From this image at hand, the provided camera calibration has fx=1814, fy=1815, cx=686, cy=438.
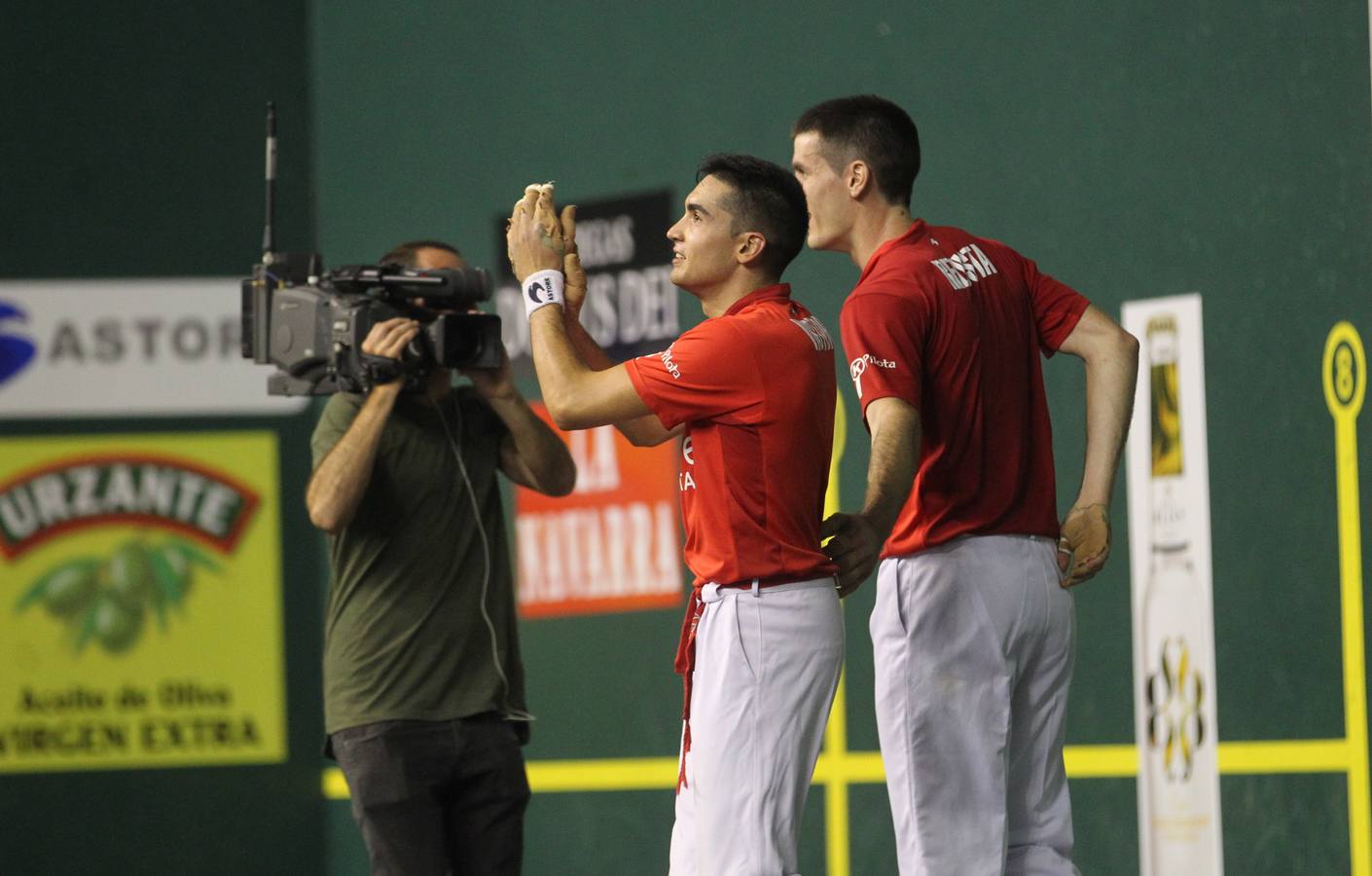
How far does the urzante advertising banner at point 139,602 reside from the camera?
4.83 m

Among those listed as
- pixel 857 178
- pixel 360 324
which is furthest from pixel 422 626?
pixel 857 178

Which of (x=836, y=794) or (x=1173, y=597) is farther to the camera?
(x=836, y=794)

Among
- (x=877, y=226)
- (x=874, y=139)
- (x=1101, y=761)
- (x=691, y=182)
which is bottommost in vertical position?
(x=1101, y=761)

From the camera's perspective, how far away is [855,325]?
102 inches

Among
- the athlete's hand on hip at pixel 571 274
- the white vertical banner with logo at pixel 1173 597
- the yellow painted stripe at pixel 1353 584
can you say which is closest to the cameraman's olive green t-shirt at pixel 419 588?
the athlete's hand on hip at pixel 571 274

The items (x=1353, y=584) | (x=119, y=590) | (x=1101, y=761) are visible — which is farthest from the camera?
(x=119, y=590)

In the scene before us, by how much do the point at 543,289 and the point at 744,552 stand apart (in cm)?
49

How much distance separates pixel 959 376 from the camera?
2.65 metres

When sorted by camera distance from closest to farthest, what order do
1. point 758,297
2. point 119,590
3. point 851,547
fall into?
1. point 851,547
2. point 758,297
3. point 119,590

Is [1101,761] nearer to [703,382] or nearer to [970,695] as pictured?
[970,695]

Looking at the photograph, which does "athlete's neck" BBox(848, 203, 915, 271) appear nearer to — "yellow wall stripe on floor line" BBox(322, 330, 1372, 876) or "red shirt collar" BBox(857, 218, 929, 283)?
"red shirt collar" BBox(857, 218, 929, 283)

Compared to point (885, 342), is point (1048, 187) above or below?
above

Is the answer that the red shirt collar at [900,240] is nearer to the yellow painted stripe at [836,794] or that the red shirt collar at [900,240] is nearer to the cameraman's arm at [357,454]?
the cameraman's arm at [357,454]

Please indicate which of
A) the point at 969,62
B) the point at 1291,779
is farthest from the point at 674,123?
the point at 1291,779
